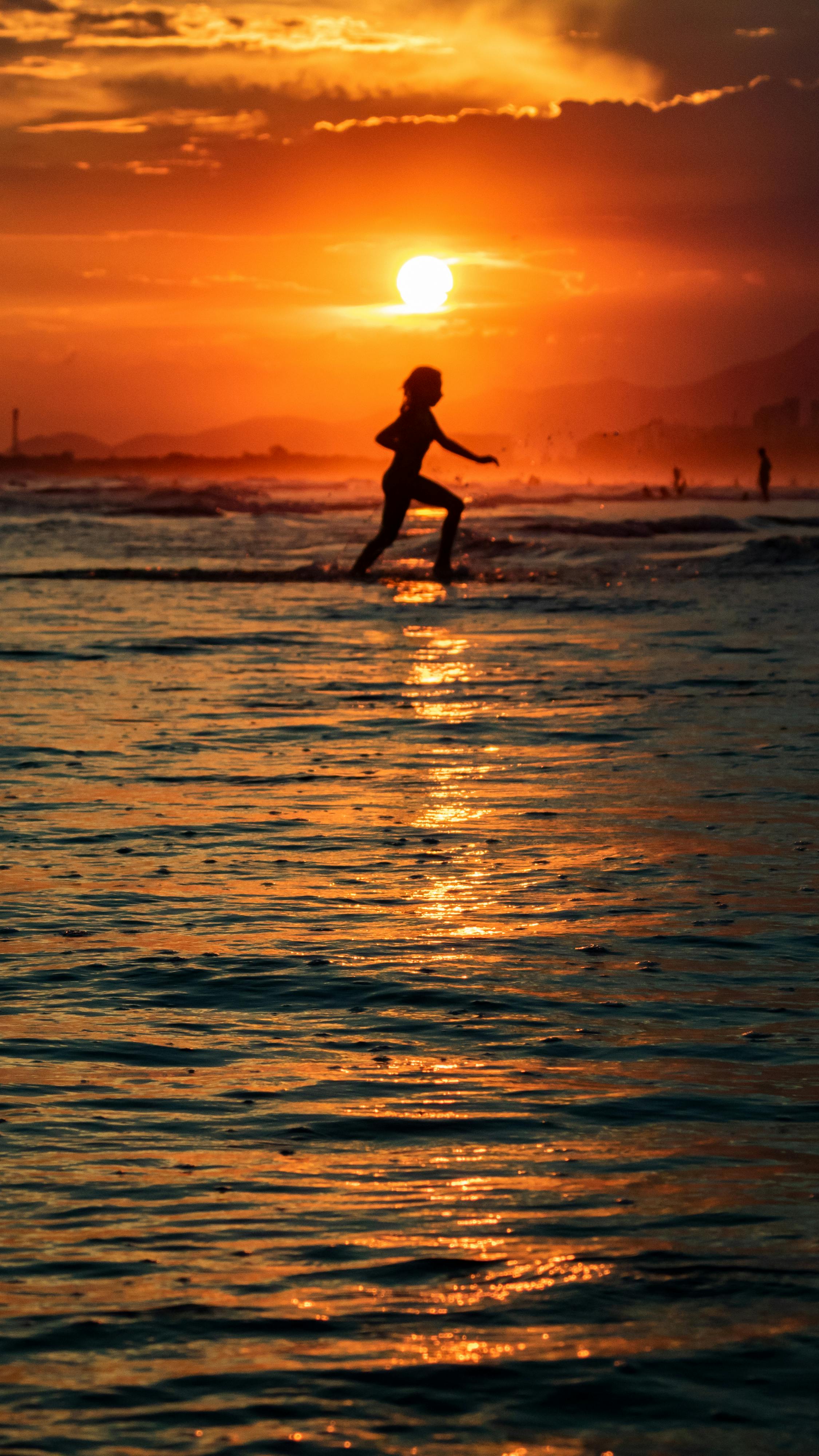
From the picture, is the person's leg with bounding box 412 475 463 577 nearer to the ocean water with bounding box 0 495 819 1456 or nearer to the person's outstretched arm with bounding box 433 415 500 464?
the person's outstretched arm with bounding box 433 415 500 464

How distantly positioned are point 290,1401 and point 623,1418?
0.47m

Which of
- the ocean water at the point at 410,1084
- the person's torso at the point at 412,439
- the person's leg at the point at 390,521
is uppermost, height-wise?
the person's torso at the point at 412,439

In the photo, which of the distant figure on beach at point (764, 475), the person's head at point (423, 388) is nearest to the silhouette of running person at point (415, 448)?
the person's head at point (423, 388)

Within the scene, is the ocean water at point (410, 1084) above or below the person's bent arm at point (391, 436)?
below

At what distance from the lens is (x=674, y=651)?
1326 cm

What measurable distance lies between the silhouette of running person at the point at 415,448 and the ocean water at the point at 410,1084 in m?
10.2

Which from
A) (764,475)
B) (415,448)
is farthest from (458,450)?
(764,475)

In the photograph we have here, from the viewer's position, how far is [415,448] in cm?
1955

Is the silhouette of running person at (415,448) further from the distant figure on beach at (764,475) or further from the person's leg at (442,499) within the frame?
the distant figure on beach at (764,475)

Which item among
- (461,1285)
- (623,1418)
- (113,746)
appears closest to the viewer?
(623,1418)

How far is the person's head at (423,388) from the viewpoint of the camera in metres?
19.3

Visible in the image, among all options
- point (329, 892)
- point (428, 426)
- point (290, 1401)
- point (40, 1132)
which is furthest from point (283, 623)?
point (290, 1401)

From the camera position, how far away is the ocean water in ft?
8.05

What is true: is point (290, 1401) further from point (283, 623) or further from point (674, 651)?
point (283, 623)
